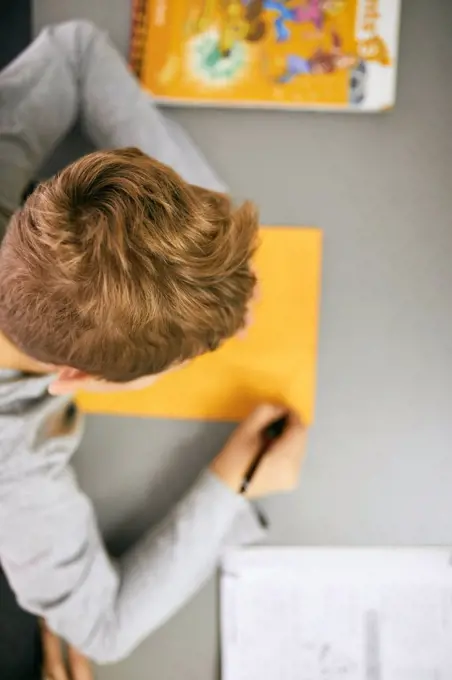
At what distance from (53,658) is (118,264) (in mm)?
469

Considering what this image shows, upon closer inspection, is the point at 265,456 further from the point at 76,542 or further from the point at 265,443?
the point at 76,542

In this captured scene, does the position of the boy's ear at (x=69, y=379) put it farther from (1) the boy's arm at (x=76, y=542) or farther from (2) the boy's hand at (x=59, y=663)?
(2) the boy's hand at (x=59, y=663)

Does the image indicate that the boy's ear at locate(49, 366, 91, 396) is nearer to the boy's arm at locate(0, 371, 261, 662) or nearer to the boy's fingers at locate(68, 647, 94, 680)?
the boy's arm at locate(0, 371, 261, 662)

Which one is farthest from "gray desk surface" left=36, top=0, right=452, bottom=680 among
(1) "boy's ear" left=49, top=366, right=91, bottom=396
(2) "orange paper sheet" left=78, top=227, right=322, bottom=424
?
(1) "boy's ear" left=49, top=366, right=91, bottom=396

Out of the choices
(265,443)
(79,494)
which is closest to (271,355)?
(265,443)

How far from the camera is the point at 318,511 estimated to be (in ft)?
2.11

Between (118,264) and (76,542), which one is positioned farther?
(76,542)

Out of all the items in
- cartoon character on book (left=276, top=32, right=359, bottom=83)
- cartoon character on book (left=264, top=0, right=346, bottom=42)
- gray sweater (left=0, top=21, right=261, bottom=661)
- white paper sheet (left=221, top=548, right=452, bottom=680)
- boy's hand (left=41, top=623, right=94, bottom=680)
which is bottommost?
boy's hand (left=41, top=623, right=94, bottom=680)

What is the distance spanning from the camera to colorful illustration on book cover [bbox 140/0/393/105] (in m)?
0.63

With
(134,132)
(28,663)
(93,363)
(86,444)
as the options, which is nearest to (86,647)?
(28,663)

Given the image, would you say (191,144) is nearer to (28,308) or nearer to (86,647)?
(28,308)

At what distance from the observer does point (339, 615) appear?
2.09ft

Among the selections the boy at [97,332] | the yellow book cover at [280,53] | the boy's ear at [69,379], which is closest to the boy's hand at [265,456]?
the boy at [97,332]

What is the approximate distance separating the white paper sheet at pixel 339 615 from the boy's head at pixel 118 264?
32cm
